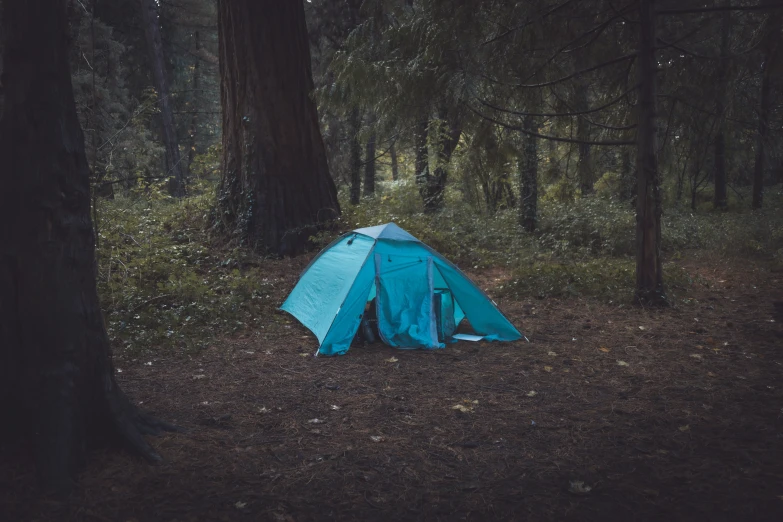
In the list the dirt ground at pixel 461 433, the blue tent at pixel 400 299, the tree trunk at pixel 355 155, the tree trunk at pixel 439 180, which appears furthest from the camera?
the tree trunk at pixel 355 155

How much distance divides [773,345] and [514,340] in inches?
106

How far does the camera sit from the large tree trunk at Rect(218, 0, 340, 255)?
33.2 ft

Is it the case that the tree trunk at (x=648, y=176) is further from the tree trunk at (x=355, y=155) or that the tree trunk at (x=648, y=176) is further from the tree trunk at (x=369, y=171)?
the tree trunk at (x=369, y=171)

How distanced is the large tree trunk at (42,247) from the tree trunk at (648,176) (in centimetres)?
640

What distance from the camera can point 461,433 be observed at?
13.9 ft

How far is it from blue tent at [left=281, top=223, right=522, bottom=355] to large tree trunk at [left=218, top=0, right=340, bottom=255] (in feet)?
12.1

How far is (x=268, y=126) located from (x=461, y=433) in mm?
7552

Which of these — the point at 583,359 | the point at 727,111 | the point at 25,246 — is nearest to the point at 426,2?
the point at 727,111

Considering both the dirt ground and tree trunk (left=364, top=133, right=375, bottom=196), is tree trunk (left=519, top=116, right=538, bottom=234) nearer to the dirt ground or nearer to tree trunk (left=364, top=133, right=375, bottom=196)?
tree trunk (left=364, top=133, right=375, bottom=196)

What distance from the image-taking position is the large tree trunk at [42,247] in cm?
317

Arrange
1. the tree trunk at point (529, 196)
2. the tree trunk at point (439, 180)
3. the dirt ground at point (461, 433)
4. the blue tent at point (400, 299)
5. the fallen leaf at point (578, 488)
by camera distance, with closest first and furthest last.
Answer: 1. the dirt ground at point (461, 433)
2. the fallen leaf at point (578, 488)
3. the blue tent at point (400, 299)
4. the tree trunk at point (529, 196)
5. the tree trunk at point (439, 180)

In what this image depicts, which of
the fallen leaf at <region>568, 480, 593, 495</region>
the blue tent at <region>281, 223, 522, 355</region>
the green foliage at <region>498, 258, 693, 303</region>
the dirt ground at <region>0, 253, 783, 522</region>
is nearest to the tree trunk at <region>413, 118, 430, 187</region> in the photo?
the green foliage at <region>498, 258, 693, 303</region>

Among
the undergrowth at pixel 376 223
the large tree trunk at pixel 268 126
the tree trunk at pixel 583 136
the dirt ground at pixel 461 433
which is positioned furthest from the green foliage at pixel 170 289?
the tree trunk at pixel 583 136

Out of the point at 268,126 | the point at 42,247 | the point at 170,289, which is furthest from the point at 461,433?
the point at 268,126
